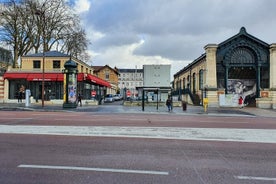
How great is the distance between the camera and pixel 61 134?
10.8m

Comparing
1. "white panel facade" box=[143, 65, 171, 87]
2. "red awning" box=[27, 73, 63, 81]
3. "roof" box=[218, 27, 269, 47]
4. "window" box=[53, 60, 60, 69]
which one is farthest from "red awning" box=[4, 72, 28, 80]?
"roof" box=[218, 27, 269, 47]

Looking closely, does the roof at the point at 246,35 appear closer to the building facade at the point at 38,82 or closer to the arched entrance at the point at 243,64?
the arched entrance at the point at 243,64

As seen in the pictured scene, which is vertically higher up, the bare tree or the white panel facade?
the bare tree

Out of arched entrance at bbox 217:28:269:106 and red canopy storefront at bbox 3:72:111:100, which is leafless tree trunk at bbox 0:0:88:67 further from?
arched entrance at bbox 217:28:269:106

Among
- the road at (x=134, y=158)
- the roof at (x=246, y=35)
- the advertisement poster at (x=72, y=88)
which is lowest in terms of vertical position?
the road at (x=134, y=158)

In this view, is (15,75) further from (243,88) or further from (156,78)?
(243,88)

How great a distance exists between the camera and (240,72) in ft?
129

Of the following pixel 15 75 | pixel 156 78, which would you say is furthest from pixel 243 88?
pixel 15 75

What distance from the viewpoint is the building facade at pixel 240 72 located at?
36625mm

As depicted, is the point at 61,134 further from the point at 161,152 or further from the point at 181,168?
the point at 181,168

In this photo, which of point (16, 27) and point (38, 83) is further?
point (16, 27)

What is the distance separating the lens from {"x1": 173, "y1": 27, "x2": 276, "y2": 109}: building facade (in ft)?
120

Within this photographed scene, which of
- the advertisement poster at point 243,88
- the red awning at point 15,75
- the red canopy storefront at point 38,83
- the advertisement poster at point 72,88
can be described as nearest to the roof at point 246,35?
the advertisement poster at point 243,88

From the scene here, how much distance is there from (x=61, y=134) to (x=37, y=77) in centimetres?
3191
